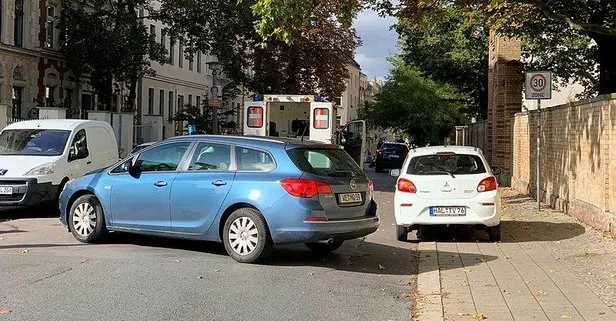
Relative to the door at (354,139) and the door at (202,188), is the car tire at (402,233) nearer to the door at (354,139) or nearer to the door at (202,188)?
the door at (202,188)

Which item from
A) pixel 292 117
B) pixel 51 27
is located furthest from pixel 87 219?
pixel 51 27

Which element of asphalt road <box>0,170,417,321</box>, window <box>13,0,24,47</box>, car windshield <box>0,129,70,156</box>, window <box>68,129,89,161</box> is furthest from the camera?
window <box>13,0,24,47</box>

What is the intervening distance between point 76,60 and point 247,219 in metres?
25.3

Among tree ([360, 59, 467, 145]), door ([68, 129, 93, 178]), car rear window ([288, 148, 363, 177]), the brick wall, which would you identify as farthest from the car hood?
tree ([360, 59, 467, 145])

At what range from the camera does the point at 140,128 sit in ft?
107

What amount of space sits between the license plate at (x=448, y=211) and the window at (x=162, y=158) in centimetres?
399

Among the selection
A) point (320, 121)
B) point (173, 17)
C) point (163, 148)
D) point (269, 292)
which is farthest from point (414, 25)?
point (173, 17)

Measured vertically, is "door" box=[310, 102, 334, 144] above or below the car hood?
above

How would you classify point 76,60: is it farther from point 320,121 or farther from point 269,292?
point 269,292

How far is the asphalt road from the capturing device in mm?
6438

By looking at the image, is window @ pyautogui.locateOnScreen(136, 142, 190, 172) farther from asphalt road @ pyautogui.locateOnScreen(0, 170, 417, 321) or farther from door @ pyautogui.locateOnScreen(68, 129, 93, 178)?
door @ pyautogui.locateOnScreen(68, 129, 93, 178)

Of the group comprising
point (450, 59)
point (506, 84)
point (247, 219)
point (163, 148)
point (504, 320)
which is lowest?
point (504, 320)

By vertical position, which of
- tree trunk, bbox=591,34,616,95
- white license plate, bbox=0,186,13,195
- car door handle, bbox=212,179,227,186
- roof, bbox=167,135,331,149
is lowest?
white license plate, bbox=0,186,13,195

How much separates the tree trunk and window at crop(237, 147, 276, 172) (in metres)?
12.5
